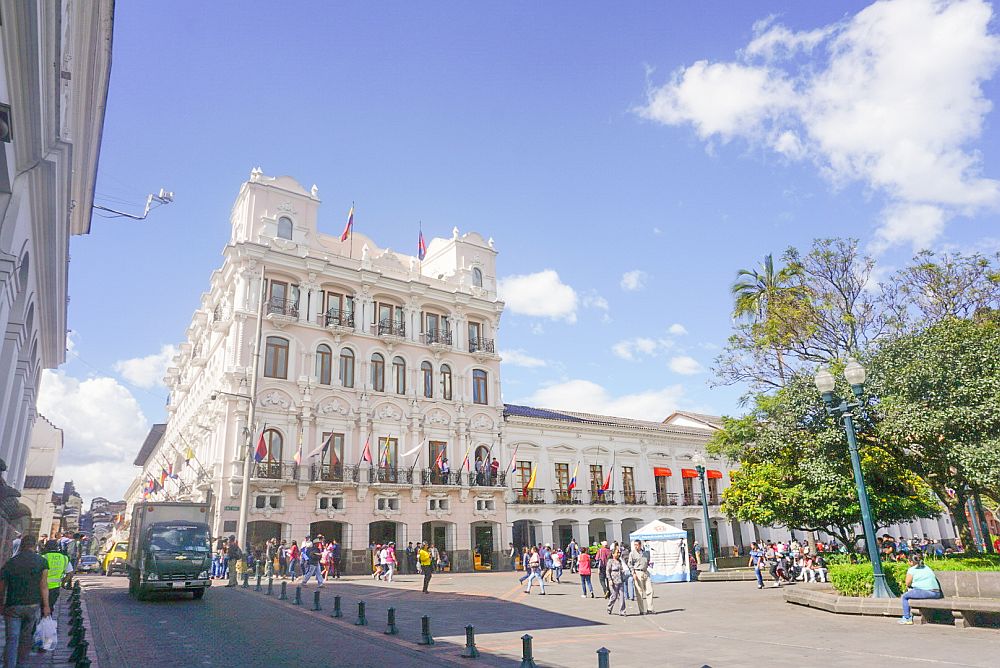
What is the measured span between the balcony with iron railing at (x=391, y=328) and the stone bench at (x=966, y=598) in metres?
28.5

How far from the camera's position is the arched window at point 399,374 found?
37.5 metres

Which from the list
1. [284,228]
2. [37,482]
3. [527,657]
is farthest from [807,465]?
[37,482]

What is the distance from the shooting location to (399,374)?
124ft

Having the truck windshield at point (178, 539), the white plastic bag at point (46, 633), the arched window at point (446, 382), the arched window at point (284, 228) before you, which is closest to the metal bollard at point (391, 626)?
the white plastic bag at point (46, 633)

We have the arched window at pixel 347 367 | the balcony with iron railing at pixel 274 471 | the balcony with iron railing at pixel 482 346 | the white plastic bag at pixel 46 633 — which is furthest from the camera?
the balcony with iron railing at pixel 482 346

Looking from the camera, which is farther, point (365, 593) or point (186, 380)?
point (186, 380)

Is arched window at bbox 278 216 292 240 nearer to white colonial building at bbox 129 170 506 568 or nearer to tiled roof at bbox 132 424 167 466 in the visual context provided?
white colonial building at bbox 129 170 506 568

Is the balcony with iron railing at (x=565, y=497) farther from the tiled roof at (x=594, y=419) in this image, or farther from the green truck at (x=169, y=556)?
the green truck at (x=169, y=556)

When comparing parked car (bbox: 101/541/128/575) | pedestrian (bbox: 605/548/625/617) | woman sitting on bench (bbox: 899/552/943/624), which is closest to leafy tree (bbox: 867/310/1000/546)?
woman sitting on bench (bbox: 899/552/943/624)

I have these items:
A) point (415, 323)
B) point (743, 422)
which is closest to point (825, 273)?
point (743, 422)

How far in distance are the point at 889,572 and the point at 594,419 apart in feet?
102

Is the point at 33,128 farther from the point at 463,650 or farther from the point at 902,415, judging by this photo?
the point at 902,415

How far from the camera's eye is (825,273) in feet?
81.8

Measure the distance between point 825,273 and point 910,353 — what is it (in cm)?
870
